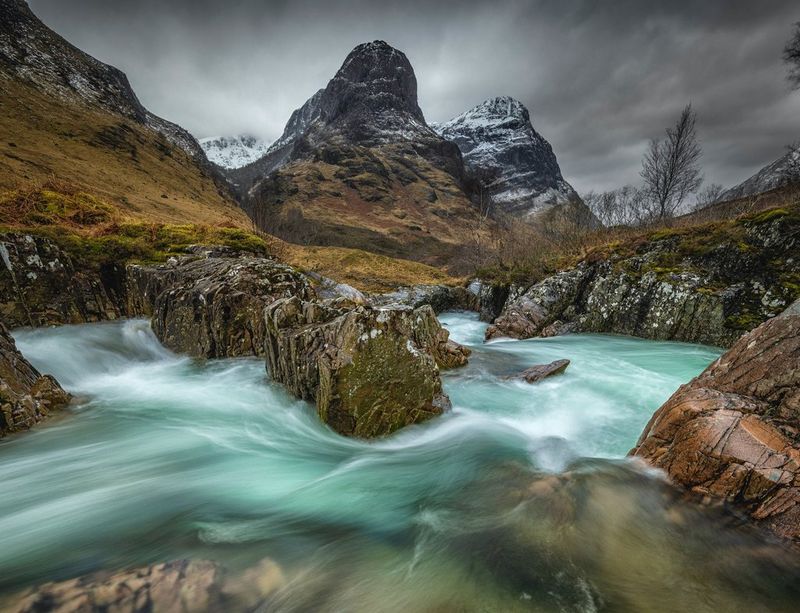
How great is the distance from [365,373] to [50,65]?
101 meters

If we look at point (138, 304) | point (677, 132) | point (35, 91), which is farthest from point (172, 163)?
point (677, 132)

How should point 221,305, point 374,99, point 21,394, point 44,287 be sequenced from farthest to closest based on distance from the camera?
point 374,99 < point 44,287 < point 221,305 < point 21,394

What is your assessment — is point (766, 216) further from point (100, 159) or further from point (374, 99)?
point (374, 99)

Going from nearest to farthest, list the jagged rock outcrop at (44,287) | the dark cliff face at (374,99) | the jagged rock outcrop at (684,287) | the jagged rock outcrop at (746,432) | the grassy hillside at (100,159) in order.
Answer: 1. the jagged rock outcrop at (746,432)
2. the jagged rock outcrop at (44,287)
3. the jagged rock outcrop at (684,287)
4. the grassy hillside at (100,159)
5. the dark cliff face at (374,99)

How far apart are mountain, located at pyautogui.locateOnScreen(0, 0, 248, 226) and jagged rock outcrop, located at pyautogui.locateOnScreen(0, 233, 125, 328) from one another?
14690 millimetres

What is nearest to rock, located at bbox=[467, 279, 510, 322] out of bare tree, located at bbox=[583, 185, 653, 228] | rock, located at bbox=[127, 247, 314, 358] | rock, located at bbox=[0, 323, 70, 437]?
bare tree, located at bbox=[583, 185, 653, 228]

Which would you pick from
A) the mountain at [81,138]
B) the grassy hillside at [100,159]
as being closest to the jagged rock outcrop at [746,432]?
the grassy hillside at [100,159]

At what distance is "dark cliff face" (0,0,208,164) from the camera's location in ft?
198

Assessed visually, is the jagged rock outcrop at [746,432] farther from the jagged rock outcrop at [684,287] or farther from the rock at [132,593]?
the jagged rock outcrop at [684,287]

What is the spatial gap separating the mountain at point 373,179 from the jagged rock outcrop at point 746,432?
49.9 meters

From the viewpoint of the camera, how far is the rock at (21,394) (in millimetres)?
5152

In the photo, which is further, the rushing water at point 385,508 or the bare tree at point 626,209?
the bare tree at point 626,209

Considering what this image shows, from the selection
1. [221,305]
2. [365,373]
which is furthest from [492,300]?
[365,373]

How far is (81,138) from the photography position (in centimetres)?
5012
